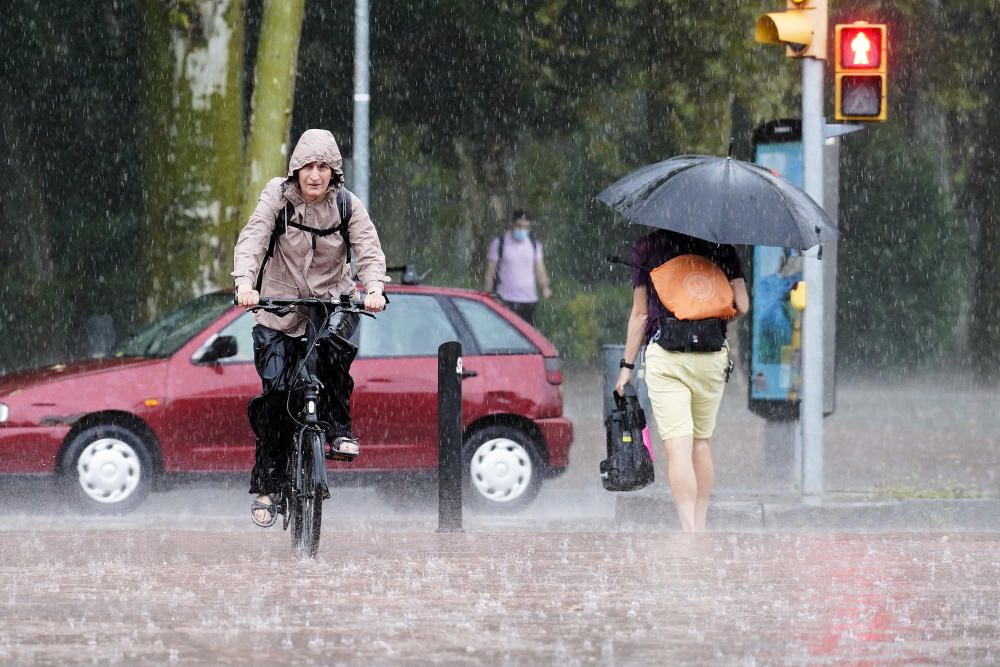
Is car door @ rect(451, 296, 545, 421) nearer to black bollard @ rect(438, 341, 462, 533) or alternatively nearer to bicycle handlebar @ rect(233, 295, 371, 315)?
black bollard @ rect(438, 341, 462, 533)

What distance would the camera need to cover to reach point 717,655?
6.23m

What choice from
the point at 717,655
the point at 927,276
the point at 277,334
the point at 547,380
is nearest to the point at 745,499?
the point at 547,380

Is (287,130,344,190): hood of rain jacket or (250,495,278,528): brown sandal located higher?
(287,130,344,190): hood of rain jacket

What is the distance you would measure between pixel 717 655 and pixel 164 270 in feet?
36.8

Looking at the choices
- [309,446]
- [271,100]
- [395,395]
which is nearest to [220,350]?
[395,395]

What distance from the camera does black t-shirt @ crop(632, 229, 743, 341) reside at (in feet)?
31.2

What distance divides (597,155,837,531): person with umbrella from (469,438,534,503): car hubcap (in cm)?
295

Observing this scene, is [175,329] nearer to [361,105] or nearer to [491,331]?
[491,331]

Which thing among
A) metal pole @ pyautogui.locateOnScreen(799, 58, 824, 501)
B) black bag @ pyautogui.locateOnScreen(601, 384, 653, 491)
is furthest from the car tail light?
black bag @ pyautogui.locateOnScreen(601, 384, 653, 491)

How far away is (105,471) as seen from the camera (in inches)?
485

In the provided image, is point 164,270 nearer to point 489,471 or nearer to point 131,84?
point 489,471

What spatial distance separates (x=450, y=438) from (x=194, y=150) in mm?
7094

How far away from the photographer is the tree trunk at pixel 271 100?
17.0 metres

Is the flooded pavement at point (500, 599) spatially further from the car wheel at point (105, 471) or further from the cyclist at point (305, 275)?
the car wheel at point (105, 471)
